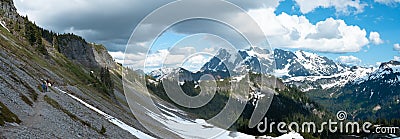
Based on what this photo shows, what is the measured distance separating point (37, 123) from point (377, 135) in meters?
172

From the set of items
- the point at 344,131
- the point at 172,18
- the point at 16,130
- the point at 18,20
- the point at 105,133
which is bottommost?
the point at 344,131

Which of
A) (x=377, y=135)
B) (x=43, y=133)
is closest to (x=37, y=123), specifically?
(x=43, y=133)

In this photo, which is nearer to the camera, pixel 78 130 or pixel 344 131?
pixel 78 130

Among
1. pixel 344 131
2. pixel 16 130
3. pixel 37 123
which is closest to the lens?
pixel 16 130

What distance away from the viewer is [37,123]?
37594 millimetres

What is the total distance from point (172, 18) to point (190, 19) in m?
5.40

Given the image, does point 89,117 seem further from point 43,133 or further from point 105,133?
point 43,133

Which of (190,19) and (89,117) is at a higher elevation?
(190,19)

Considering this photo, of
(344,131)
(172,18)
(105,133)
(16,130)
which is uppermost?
(172,18)

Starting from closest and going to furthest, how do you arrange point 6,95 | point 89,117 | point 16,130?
point 16,130
point 6,95
point 89,117

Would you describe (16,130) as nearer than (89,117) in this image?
Yes

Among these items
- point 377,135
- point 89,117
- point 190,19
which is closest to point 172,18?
point 190,19

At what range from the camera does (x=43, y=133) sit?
34.1m

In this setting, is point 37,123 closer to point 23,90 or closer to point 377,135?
point 23,90
